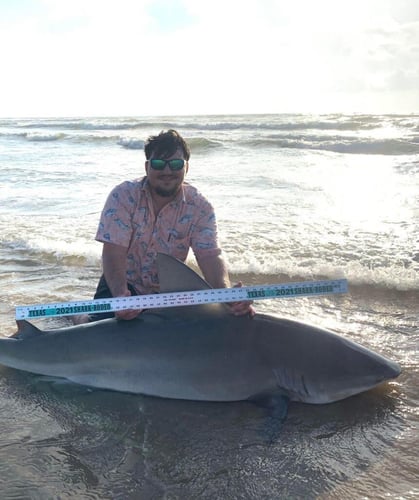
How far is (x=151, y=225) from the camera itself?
4180 mm

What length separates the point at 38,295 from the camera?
5.55m

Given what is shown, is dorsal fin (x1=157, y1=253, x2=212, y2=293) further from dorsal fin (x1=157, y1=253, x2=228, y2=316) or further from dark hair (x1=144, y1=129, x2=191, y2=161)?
dark hair (x1=144, y1=129, x2=191, y2=161)

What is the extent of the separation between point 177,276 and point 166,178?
819 millimetres

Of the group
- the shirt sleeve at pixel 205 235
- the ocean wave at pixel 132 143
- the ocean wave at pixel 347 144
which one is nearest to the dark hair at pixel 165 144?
the shirt sleeve at pixel 205 235

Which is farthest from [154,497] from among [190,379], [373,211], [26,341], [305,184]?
[305,184]

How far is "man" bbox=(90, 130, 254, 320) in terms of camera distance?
3926mm

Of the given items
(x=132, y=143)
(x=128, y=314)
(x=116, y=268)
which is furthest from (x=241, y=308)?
(x=132, y=143)

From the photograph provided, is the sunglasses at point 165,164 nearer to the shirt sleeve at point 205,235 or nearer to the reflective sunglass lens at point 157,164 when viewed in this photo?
the reflective sunglass lens at point 157,164

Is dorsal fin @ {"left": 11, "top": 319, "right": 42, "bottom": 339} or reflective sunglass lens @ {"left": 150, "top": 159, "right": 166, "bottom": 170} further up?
reflective sunglass lens @ {"left": 150, "top": 159, "right": 166, "bottom": 170}

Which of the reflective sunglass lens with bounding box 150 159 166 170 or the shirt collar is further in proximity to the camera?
the shirt collar

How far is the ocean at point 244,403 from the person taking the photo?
9.00ft

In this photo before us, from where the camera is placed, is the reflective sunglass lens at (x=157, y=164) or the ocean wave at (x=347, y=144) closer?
the reflective sunglass lens at (x=157, y=164)

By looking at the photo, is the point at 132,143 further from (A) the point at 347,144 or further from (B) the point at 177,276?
(B) the point at 177,276

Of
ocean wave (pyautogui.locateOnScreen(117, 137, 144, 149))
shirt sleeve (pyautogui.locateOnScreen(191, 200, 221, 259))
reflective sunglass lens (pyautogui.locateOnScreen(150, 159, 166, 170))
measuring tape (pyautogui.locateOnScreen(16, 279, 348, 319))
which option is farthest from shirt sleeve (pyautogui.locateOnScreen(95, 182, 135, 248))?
ocean wave (pyautogui.locateOnScreen(117, 137, 144, 149))
